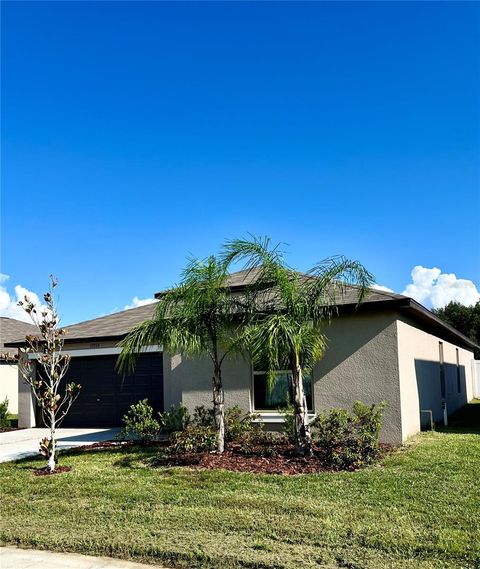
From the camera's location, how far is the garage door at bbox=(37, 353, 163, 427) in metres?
16.2

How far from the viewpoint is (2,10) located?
10.5m

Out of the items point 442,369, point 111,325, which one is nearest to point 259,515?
point 111,325

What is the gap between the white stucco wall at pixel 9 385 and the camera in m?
25.1

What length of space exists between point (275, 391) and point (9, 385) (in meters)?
17.9

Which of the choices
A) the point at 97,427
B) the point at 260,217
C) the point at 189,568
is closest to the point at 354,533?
the point at 189,568

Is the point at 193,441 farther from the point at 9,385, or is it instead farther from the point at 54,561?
the point at 9,385

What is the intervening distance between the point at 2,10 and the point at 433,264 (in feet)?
60.3

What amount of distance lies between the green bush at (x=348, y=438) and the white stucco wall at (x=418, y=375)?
5.95 ft

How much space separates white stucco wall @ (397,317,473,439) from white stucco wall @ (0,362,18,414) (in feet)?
62.7

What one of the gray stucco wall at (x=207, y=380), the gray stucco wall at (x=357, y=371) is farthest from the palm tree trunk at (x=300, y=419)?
the gray stucco wall at (x=207, y=380)

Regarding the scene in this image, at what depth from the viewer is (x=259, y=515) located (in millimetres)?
6148

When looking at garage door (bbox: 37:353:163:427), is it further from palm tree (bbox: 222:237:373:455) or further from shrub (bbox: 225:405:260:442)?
palm tree (bbox: 222:237:373:455)

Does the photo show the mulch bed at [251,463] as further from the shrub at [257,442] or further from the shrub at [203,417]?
the shrub at [203,417]

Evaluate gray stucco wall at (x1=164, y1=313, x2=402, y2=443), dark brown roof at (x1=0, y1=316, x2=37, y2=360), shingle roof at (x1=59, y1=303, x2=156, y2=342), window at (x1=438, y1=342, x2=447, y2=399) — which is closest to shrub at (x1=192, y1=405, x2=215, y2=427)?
gray stucco wall at (x1=164, y1=313, x2=402, y2=443)
